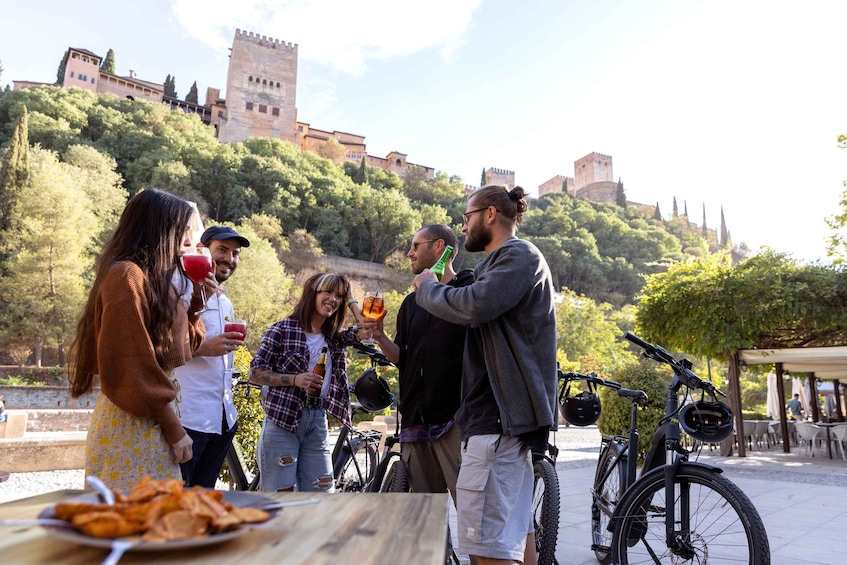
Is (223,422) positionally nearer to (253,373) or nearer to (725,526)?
(253,373)

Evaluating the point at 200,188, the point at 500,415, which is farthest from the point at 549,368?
the point at 200,188

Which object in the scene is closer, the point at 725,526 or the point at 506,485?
the point at 506,485

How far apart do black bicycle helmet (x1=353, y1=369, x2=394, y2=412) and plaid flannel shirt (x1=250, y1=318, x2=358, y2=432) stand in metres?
0.12

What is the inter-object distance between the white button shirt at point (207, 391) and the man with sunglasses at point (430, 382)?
0.69 m

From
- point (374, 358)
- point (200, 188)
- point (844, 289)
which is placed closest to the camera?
point (374, 358)

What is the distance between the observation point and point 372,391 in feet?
9.82

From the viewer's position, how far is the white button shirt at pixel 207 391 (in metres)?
2.38

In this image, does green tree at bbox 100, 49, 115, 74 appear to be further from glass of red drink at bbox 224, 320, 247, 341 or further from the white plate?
the white plate

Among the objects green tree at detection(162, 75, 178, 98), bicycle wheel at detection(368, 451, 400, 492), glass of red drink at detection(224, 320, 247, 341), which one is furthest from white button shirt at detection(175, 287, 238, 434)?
green tree at detection(162, 75, 178, 98)

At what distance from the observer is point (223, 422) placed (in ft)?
8.29

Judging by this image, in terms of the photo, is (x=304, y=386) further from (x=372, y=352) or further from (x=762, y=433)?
(x=762, y=433)

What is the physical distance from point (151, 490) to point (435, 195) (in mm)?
62117

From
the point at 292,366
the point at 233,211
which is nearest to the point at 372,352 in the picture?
the point at 292,366

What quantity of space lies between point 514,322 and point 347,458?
7.72 feet
